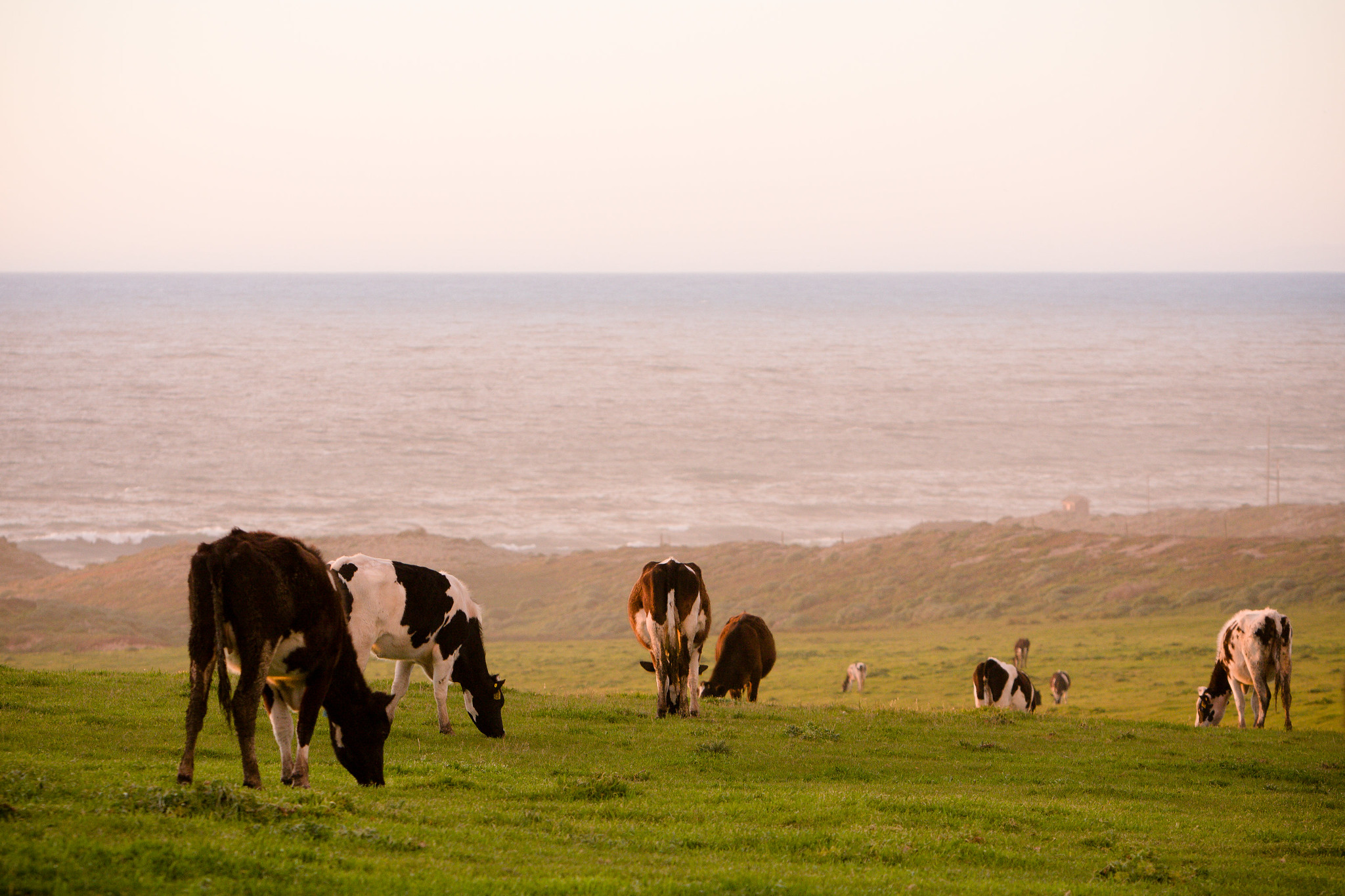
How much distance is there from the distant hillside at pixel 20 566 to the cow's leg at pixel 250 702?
5247cm

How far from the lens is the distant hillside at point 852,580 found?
142 ft

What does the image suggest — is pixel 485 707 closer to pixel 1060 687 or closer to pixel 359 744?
pixel 359 744

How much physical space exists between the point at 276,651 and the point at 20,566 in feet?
180

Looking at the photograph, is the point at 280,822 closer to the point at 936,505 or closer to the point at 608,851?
the point at 608,851

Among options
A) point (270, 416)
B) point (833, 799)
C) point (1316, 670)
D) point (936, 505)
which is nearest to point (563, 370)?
point (270, 416)

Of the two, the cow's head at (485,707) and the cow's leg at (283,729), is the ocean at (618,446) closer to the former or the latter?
the cow's head at (485,707)

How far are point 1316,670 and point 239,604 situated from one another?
29.7 meters

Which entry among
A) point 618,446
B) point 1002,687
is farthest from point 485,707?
point 618,446

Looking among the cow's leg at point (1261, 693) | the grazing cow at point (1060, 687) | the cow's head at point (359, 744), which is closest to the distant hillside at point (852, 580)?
the grazing cow at point (1060, 687)

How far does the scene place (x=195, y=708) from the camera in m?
9.20

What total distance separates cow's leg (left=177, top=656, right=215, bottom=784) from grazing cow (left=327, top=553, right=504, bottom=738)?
140 inches

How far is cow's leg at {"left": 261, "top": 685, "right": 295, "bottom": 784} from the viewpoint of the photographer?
10.5 m

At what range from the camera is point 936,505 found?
82750mm

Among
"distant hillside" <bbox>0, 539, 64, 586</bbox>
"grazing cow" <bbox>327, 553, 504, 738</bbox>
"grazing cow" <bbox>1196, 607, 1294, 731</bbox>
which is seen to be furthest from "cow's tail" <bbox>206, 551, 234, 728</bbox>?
"distant hillside" <bbox>0, 539, 64, 586</bbox>
